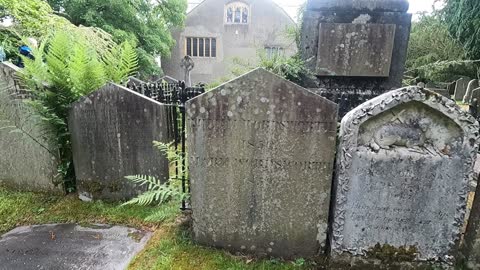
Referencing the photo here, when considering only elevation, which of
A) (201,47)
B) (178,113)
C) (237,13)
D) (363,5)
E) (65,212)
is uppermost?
(237,13)

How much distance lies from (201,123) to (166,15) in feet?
66.7

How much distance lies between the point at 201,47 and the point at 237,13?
423 centimetres

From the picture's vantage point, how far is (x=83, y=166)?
3740 mm

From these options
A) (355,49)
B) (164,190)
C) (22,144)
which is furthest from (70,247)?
(355,49)

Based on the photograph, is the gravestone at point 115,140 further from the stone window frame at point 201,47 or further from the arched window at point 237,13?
the arched window at point 237,13

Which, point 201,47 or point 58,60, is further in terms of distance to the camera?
point 201,47

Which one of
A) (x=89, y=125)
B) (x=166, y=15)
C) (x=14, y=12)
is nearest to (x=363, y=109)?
(x=89, y=125)

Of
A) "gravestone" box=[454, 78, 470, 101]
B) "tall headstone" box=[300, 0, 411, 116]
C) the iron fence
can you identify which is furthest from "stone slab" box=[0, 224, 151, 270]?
"gravestone" box=[454, 78, 470, 101]

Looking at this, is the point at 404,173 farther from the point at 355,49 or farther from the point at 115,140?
the point at 355,49

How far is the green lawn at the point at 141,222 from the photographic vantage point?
8.96ft

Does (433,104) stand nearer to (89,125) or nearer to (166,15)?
(89,125)

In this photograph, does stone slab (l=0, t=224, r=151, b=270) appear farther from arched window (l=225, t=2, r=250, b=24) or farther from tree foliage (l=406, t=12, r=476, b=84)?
arched window (l=225, t=2, r=250, b=24)

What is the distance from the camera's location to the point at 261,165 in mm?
2736

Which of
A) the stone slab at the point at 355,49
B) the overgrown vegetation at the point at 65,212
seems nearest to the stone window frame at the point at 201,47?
the stone slab at the point at 355,49
